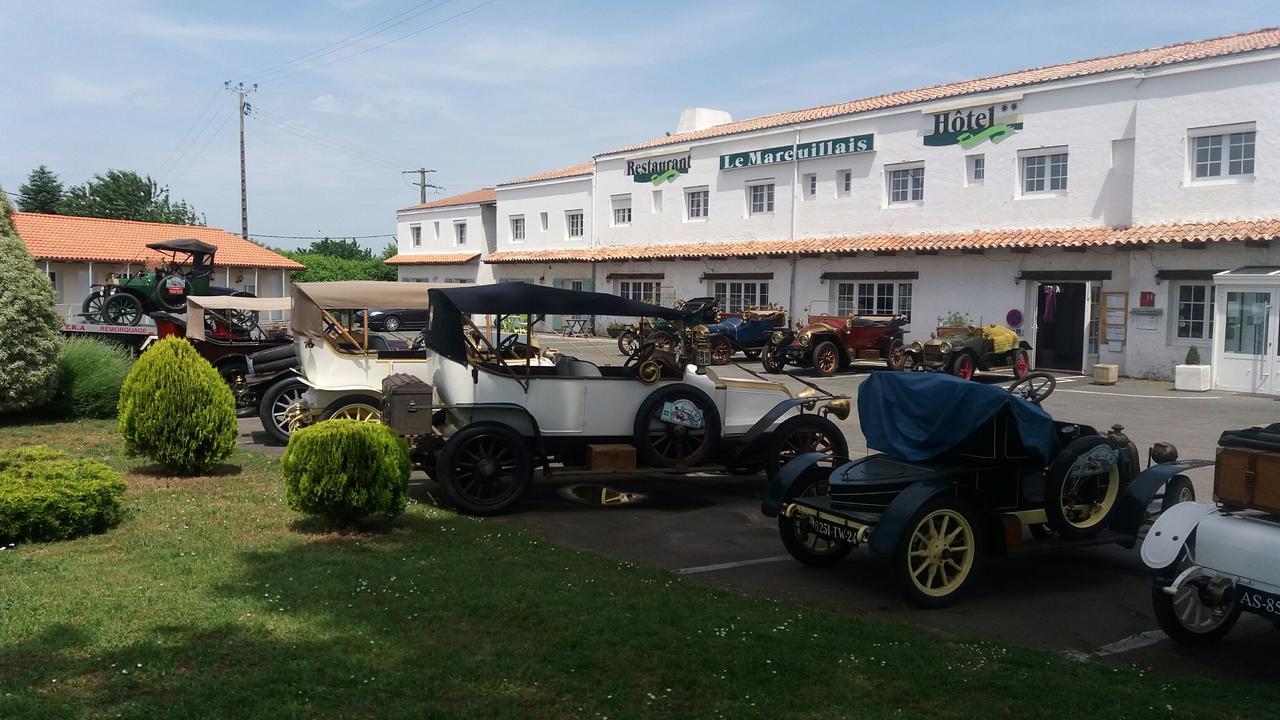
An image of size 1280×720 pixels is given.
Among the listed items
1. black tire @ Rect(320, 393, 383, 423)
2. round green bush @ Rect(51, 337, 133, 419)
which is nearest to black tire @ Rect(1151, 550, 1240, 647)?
black tire @ Rect(320, 393, 383, 423)

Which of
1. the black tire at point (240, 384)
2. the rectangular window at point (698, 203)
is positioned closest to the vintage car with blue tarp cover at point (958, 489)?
the black tire at point (240, 384)

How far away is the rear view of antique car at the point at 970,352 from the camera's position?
20516mm

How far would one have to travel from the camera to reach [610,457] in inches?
353

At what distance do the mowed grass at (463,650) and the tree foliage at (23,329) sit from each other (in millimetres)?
6693

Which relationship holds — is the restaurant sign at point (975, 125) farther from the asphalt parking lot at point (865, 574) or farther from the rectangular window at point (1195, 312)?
the asphalt parking lot at point (865, 574)

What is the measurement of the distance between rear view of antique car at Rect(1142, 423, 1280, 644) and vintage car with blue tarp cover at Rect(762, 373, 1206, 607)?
1.13 metres

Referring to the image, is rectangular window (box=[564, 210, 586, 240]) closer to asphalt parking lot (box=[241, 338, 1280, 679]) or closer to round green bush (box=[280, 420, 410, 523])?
asphalt parking lot (box=[241, 338, 1280, 679])

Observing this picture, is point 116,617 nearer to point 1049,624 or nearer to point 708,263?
point 1049,624

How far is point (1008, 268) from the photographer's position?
23.5 meters

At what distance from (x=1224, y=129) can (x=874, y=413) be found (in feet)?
56.9

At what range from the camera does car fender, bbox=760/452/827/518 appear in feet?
23.6

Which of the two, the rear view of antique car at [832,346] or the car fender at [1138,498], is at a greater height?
the rear view of antique car at [832,346]

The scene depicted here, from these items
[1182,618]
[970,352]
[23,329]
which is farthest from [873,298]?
[1182,618]

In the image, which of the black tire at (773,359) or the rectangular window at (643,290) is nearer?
the black tire at (773,359)
